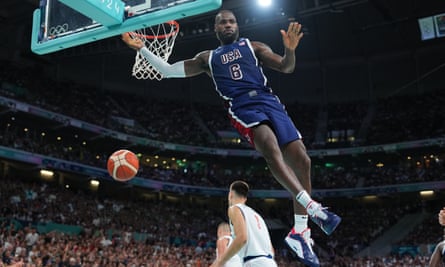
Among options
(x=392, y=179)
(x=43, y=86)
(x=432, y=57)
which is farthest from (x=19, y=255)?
(x=432, y=57)

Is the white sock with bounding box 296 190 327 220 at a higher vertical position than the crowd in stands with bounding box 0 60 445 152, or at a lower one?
lower

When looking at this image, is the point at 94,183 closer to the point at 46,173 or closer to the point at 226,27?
the point at 46,173

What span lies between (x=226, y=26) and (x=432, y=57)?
36.6 m

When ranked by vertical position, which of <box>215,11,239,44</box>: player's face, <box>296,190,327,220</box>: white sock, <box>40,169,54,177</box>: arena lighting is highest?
<box>40,169,54,177</box>: arena lighting

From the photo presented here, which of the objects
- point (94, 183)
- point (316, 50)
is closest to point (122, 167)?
point (94, 183)

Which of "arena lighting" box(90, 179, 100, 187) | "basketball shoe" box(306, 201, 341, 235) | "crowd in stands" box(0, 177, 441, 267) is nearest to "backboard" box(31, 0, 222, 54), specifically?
"basketball shoe" box(306, 201, 341, 235)

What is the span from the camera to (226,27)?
4.82m

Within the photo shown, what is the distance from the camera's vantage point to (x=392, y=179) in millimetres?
32562

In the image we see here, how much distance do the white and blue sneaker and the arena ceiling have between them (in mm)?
23977

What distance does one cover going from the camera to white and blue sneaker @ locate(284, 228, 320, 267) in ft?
13.4

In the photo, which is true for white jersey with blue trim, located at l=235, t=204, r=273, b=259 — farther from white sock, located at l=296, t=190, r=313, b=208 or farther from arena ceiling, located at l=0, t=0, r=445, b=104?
arena ceiling, located at l=0, t=0, r=445, b=104

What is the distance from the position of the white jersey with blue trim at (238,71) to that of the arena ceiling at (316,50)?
906 inches

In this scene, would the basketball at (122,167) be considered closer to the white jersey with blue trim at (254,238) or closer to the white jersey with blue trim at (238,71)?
the white jersey with blue trim at (238,71)

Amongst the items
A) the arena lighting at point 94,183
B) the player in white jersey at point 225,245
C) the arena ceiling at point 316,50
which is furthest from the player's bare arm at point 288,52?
the arena lighting at point 94,183
